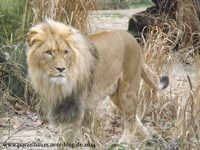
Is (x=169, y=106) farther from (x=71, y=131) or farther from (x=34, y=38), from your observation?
(x=34, y=38)

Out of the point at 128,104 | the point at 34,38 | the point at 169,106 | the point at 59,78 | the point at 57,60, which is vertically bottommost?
the point at 169,106

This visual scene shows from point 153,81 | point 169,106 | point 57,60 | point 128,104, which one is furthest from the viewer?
point 169,106

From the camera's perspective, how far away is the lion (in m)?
4.47

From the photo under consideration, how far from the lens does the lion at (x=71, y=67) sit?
14.7 feet

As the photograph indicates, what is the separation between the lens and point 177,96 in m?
5.93

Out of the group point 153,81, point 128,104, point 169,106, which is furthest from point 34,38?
point 169,106

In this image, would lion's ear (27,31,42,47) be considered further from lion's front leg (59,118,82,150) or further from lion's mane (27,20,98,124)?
lion's front leg (59,118,82,150)

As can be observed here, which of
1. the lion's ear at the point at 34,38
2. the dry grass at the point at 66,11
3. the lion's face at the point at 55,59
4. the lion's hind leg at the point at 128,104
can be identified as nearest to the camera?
the lion's face at the point at 55,59

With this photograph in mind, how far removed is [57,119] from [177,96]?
64.0 inches

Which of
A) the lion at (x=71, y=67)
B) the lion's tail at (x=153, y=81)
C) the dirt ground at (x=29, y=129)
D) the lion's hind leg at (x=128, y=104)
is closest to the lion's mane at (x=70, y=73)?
the lion at (x=71, y=67)

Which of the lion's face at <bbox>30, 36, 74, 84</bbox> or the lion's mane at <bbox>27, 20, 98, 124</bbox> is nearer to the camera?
the lion's face at <bbox>30, 36, 74, 84</bbox>

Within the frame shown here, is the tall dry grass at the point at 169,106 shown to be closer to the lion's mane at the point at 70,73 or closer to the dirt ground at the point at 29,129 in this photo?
the dirt ground at the point at 29,129

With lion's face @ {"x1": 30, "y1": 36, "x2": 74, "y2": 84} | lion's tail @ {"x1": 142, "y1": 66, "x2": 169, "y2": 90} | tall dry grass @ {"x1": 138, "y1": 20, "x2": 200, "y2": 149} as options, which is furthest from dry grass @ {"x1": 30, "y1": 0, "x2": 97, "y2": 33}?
lion's face @ {"x1": 30, "y1": 36, "x2": 74, "y2": 84}

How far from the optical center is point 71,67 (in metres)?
4.50
